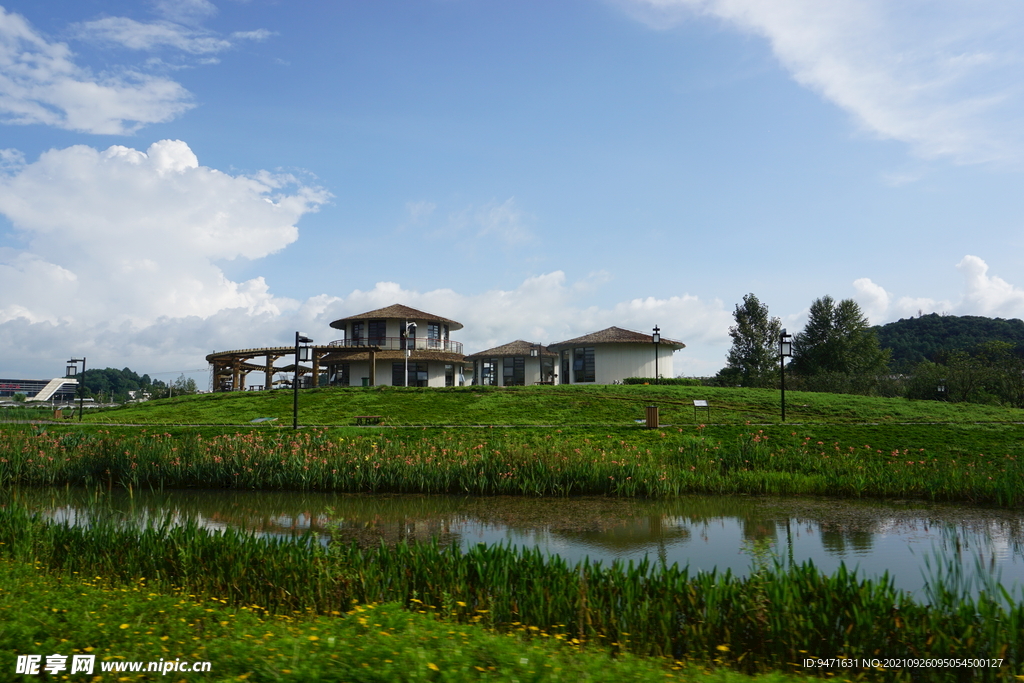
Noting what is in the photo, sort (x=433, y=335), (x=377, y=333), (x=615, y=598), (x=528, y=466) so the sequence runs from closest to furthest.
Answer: (x=615, y=598), (x=528, y=466), (x=377, y=333), (x=433, y=335)

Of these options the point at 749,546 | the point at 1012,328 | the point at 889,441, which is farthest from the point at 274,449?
the point at 1012,328

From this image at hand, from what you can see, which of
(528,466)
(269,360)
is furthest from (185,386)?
(528,466)

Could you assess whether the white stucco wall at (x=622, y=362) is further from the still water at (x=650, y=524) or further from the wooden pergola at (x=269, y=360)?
the still water at (x=650, y=524)

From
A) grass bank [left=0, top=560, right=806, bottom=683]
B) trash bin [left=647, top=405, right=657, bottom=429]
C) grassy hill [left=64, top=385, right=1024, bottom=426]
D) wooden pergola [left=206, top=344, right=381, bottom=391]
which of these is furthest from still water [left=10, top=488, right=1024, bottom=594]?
wooden pergola [left=206, top=344, right=381, bottom=391]

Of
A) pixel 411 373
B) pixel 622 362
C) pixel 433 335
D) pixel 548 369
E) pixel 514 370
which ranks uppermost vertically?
pixel 433 335

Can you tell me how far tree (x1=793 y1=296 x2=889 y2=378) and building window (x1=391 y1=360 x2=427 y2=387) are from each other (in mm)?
34267

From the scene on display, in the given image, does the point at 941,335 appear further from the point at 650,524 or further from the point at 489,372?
the point at 650,524

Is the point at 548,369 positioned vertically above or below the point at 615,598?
above

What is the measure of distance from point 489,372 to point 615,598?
51.5 m

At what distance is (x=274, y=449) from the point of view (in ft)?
64.1

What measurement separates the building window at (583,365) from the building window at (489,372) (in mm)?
7199

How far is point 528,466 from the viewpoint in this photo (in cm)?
1706

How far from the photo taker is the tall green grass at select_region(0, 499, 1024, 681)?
5.83 meters

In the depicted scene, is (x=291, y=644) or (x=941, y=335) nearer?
(x=291, y=644)
